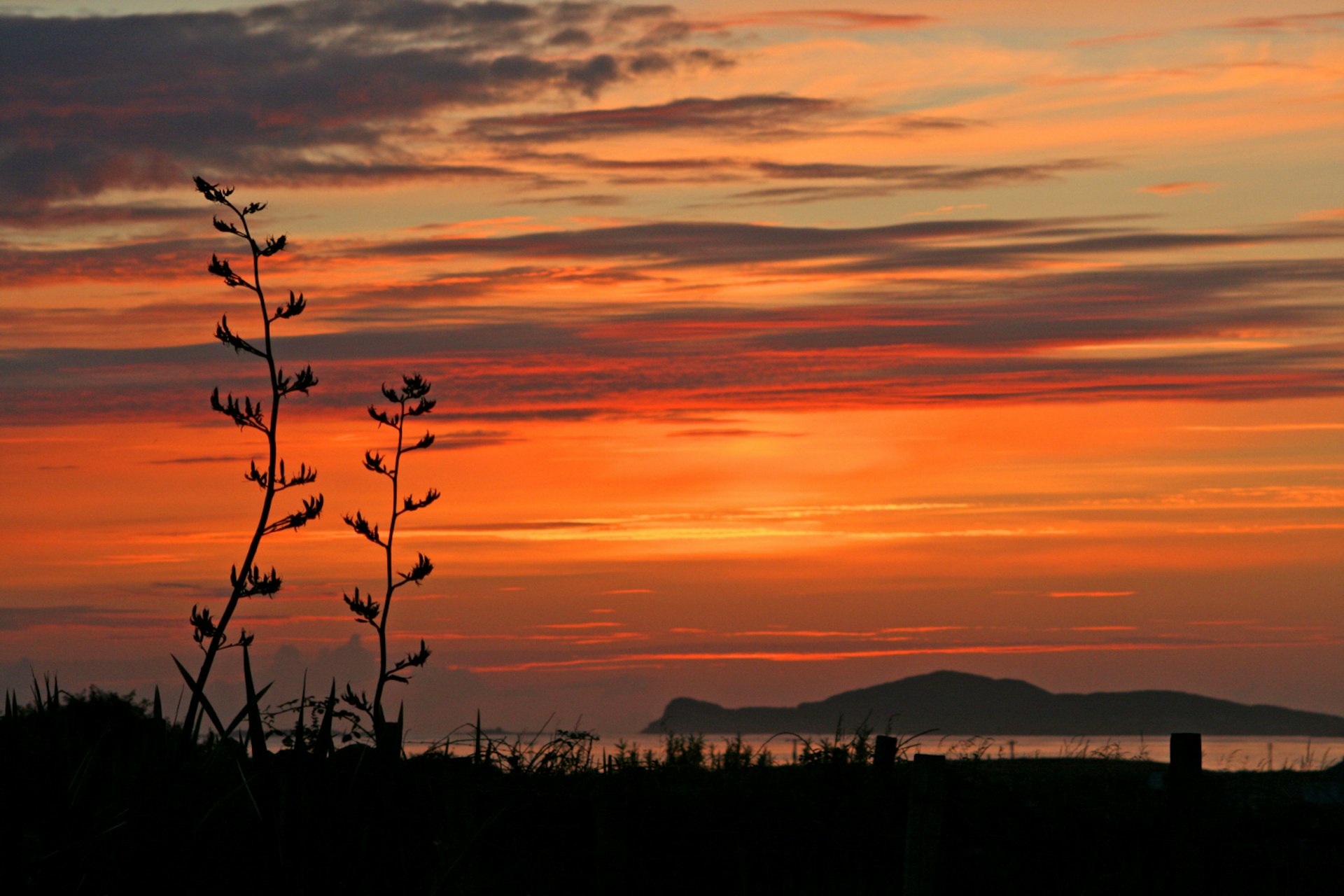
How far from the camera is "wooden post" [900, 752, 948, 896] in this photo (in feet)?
28.9

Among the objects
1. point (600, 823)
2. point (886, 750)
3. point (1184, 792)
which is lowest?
point (600, 823)

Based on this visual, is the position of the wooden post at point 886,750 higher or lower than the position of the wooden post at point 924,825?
higher

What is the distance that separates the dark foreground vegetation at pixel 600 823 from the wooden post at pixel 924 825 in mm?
26

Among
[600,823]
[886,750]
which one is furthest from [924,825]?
[886,750]

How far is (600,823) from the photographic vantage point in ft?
34.9

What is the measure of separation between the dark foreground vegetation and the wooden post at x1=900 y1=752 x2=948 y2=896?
3 centimetres

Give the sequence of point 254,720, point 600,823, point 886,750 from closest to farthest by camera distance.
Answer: point 254,720
point 600,823
point 886,750

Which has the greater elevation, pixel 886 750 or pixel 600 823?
pixel 886 750

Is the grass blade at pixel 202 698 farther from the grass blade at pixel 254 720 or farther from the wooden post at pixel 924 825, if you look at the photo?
the wooden post at pixel 924 825

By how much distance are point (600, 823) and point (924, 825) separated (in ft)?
9.37

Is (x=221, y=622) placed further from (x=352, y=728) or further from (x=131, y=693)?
(x=131, y=693)

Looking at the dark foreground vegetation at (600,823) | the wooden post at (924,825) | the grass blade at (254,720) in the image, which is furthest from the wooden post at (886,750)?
the grass blade at (254,720)

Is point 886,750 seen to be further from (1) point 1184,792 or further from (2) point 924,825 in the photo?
(2) point 924,825

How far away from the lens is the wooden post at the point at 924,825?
8.81 m
